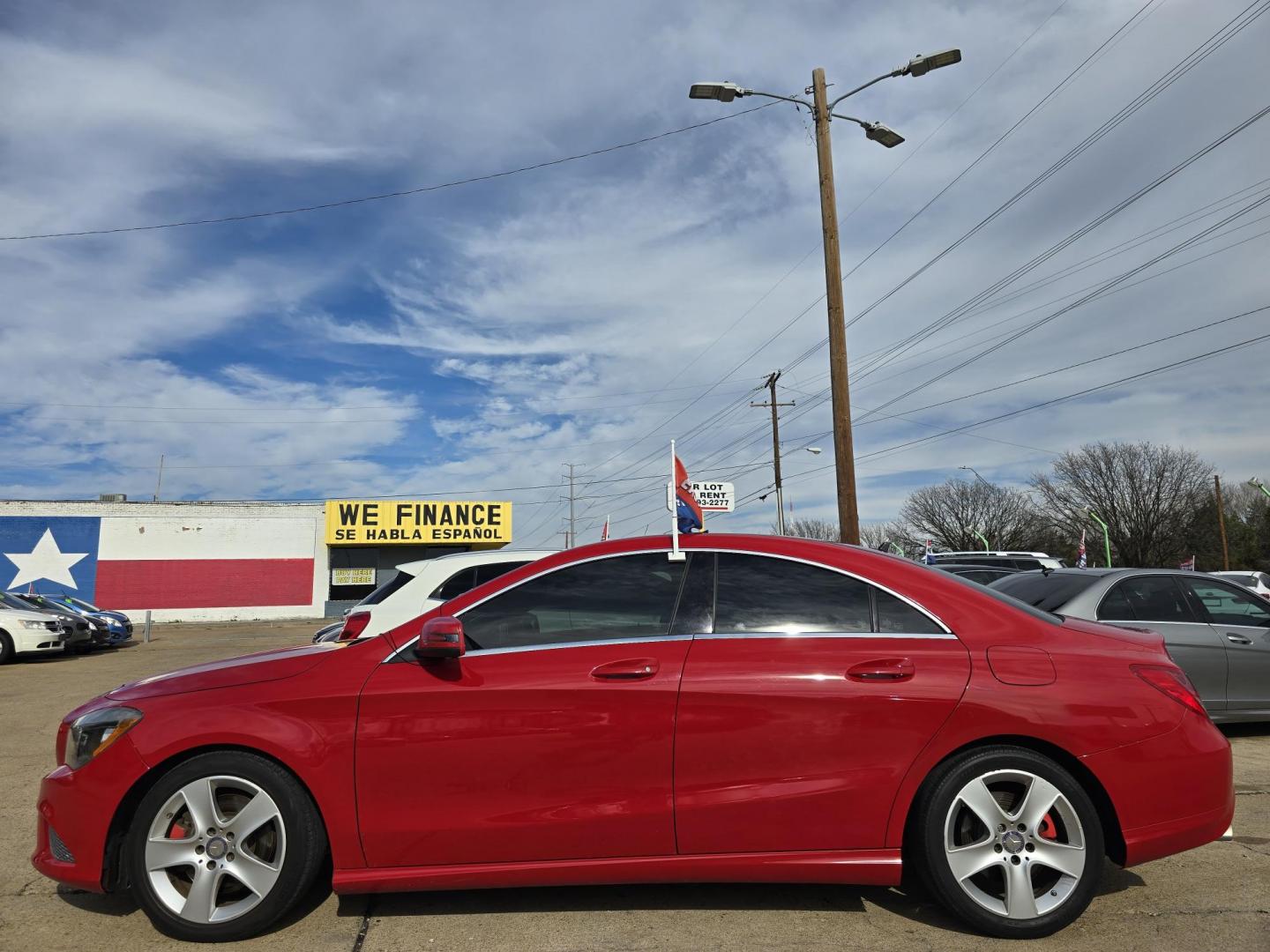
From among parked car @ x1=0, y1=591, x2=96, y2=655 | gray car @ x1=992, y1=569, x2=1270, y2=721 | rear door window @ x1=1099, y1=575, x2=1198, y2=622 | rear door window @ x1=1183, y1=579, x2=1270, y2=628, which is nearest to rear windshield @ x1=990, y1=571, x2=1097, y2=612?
gray car @ x1=992, y1=569, x2=1270, y2=721

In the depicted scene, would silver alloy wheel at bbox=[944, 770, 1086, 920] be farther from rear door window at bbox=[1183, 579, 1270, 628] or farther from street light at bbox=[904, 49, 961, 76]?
street light at bbox=[904, 49, 961, 76]

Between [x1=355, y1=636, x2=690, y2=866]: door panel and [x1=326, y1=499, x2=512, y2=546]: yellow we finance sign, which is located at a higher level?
[x1=326, y1=499, x2=512, y2=546]: yellow we finance sign

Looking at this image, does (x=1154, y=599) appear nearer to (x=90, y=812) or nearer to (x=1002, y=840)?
(x=1002, y=840)

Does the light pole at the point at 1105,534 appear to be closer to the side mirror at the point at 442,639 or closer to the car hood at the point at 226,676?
the side mirror at the point at 442,639

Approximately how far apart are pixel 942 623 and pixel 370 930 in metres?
2.61

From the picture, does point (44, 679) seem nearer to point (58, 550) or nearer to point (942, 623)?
point (942, 623)

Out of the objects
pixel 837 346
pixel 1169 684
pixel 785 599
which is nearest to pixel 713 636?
pixel 785 599

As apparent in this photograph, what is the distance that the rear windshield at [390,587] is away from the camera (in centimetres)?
769

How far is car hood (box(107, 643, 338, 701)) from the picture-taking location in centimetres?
348

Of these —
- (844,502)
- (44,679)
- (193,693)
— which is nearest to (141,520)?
(44,679)

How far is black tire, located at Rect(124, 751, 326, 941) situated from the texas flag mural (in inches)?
1519

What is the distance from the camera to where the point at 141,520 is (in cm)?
3822

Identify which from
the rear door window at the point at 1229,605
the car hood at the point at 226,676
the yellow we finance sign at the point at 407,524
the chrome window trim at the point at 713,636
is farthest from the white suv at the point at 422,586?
the yellow we finance sign at the point at 407,524

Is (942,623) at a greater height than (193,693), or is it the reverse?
(942,623)
